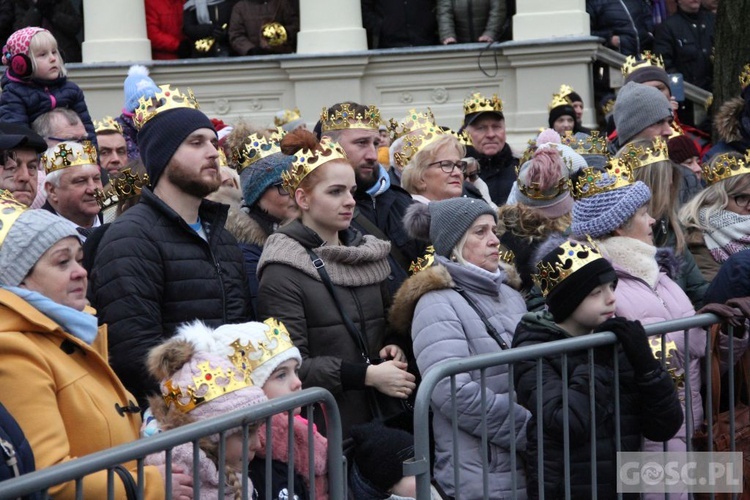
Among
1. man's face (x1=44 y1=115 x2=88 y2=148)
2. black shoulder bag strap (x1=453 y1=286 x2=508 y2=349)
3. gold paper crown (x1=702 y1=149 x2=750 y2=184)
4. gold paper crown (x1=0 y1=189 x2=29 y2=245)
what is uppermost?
gold paper crown (x1=0 y1=189 x2=29 y2=245)

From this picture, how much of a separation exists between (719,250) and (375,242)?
1770 millimetres

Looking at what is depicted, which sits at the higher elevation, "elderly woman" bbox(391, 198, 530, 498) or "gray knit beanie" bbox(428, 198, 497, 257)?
"gray knit beanie" bbox(428, 198, 497, 257)

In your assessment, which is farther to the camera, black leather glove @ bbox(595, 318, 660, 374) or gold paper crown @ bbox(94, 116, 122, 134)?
gold paper crown @ bbox(94, 116, 122, 134)

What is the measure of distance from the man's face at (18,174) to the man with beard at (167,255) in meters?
0.53

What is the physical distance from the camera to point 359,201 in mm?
7402

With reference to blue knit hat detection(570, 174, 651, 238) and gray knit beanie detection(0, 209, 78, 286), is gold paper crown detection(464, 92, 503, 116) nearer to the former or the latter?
blue knit hat detection(570, 174, 651, 238)

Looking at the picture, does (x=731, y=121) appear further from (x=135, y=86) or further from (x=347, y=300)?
(x=347, y=300)

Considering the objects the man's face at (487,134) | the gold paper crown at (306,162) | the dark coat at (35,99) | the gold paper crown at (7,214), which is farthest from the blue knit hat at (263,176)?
the man's face at (487,134)

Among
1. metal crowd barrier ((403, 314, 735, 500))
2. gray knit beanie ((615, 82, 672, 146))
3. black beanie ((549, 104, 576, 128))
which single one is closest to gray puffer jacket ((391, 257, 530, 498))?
metal crowd barrier ((403, 314, 735, 500))

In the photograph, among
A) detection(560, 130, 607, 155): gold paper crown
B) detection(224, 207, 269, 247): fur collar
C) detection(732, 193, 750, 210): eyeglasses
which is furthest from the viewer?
detection(560, 130, 607, 155): gold paper crown

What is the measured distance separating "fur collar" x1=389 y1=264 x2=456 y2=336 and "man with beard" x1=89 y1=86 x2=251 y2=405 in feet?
2.02

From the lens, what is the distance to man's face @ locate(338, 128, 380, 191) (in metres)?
7.44

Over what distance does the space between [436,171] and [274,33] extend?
7.68 metres

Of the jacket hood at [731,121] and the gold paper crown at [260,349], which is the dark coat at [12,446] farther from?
Result: the jacket hood at [731,121]
